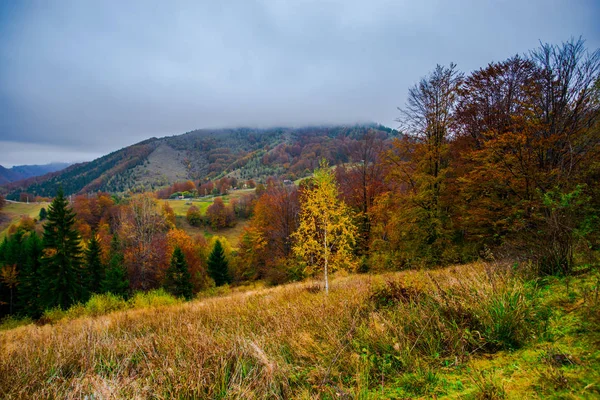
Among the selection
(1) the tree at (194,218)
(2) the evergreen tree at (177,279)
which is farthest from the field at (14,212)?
(2) the evergreen tree at (177,279)

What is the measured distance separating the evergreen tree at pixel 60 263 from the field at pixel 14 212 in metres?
76.2

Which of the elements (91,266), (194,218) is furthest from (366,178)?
→ (194,218)

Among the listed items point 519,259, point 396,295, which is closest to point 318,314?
point 396,295

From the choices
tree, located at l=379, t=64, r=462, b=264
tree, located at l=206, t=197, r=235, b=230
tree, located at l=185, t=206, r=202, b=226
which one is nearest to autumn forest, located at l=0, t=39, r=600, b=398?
tree, located at l=379, t=64, r=462, b=264

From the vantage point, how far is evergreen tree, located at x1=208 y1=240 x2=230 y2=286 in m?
41.7

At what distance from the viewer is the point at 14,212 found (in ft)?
326

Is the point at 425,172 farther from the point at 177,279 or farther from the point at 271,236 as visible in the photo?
the point at 177,279

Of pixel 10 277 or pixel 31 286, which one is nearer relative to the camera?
pixel 31 286

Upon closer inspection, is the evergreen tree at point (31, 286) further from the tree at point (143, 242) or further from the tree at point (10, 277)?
the tree at point (143, 242)

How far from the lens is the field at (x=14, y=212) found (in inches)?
3391

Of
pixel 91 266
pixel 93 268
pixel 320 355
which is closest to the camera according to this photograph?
pixel 320 355

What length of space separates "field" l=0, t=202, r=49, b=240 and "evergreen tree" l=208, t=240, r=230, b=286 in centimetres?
8163

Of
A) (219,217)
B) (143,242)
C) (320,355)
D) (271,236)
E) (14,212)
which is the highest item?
(320,355)

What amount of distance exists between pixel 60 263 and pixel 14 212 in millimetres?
108091
